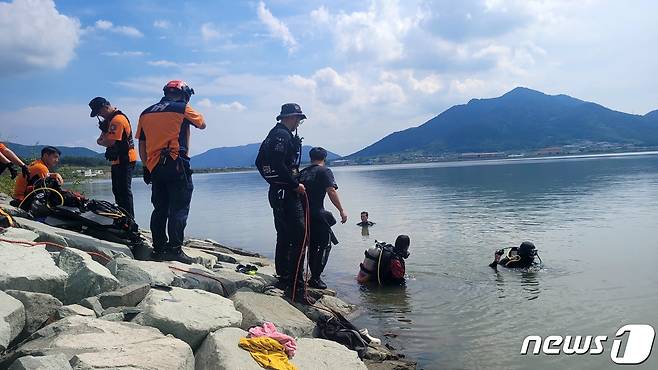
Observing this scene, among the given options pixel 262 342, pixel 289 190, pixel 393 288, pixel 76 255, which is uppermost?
pixel 289 190

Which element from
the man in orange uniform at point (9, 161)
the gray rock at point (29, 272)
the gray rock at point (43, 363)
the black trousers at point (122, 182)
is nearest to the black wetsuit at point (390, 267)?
the black trousers at point (122, 182)

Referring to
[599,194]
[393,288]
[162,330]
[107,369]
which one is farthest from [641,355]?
[599,194]

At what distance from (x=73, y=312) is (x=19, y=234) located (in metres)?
2.18

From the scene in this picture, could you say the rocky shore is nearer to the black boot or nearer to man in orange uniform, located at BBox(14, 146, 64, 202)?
the black boot

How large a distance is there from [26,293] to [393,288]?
24.4 ft

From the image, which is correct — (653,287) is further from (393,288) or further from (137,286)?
(137,286)

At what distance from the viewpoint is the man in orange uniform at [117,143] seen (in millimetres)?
8414

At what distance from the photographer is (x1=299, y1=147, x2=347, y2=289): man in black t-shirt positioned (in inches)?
335

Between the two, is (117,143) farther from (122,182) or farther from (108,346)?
(108,346)

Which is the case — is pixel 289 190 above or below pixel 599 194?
above

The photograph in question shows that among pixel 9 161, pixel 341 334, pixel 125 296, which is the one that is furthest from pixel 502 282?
pixel 9 161

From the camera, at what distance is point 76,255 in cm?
559

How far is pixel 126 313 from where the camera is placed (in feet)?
16.0

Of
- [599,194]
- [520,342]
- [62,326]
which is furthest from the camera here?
[599,194]
